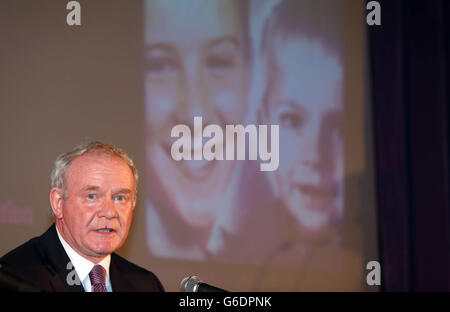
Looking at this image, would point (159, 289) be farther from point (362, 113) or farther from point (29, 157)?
point (362, 113)

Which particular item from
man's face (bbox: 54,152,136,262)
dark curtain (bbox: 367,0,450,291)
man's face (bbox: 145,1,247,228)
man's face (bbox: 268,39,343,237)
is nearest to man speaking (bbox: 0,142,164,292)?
man's face (bbox: 54,152,136,262)

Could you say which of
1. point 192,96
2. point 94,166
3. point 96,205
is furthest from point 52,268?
point 192,96

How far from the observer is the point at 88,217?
216cm

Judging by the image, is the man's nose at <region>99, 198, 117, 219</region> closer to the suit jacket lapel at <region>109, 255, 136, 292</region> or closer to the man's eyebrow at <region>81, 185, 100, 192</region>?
the man's eyebrow at <region>81, 185, 100, 192</region>

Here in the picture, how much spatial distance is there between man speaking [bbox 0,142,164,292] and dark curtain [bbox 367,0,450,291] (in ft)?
6.96

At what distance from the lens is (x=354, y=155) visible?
395 centimetres

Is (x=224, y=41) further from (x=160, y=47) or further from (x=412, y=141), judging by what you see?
(x=412, y=141)

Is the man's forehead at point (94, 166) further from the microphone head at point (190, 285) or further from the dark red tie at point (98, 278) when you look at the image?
the microphone head at point (190, 285)

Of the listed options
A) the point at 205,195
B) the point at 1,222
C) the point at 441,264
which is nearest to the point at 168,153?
the point at 205,195

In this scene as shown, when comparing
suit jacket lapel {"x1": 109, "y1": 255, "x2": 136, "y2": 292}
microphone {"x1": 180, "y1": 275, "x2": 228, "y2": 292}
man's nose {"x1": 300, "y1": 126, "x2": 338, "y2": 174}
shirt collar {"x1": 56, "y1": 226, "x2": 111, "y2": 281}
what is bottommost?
suit jacket lapel {"x1": 109, "y1": 255, "x2": 136, "y2": 292}

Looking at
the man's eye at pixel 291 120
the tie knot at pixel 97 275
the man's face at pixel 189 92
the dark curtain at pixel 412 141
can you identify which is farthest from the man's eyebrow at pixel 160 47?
the tie knot at pixel 97 275

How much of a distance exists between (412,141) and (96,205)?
2.39 meters

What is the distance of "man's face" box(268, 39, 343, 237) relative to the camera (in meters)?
3.87
